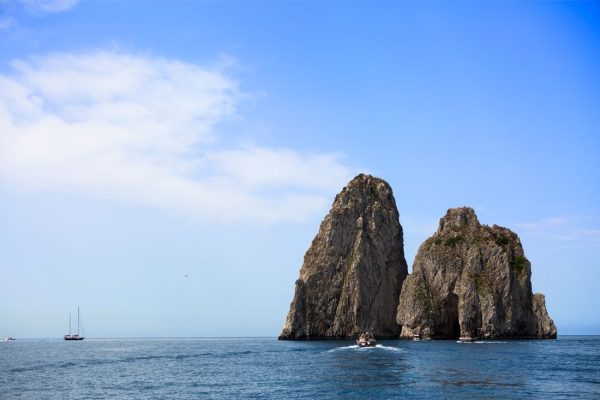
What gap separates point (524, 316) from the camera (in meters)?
174

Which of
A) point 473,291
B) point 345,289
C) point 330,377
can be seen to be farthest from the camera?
point 345,289

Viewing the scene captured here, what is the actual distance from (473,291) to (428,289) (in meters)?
15.3

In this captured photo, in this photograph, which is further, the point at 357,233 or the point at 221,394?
the point at 357,233

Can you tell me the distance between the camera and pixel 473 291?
169 meters

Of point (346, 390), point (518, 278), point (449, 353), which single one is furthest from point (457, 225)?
point (346, 390)

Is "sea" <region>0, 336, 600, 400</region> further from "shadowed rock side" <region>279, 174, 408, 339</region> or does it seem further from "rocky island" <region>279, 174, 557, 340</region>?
"shadowed rock side" <region>279, 174, 408, 339</region>

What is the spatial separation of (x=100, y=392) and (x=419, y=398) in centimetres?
3631

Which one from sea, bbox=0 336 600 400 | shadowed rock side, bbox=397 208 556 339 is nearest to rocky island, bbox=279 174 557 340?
shadowed rock side, bbox=397 208 556 339

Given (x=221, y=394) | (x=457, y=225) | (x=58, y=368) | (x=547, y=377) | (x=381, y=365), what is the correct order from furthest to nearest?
(x=457, y=225) → (x=58, y=368) → (x=381, y=365) → (x=547, y=377) → (x=221, y=394)

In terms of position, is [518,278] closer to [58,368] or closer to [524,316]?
[524,316]

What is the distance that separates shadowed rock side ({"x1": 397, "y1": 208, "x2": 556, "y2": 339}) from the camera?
168000 millimetres

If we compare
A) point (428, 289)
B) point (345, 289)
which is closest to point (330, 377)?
point (428, 289)

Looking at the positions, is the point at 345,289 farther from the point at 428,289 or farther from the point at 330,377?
the point at 330,377

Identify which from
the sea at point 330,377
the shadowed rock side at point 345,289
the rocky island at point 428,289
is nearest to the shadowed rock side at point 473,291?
the rocky island at point 428,289
